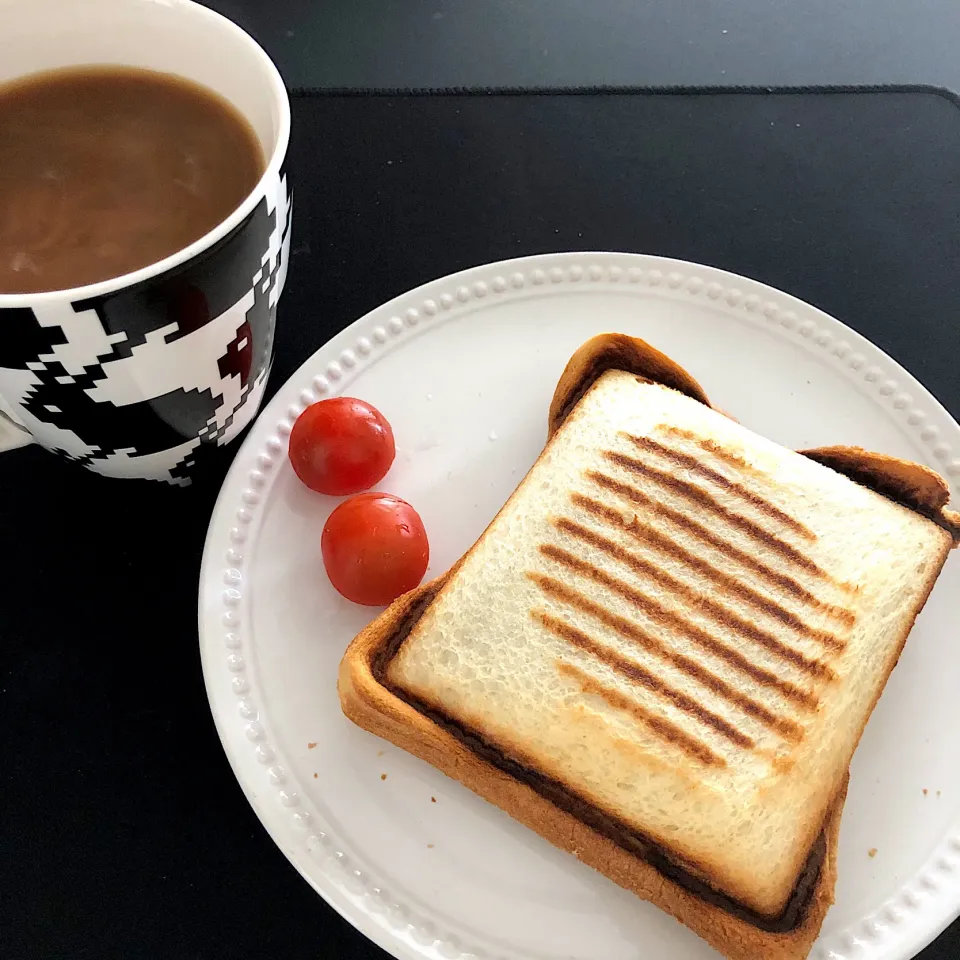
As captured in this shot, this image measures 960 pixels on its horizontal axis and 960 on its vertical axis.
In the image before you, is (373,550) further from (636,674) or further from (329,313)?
(329,313)

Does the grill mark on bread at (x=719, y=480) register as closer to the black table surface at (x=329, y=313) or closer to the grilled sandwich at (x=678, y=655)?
the grilled sandwich at (x=678, y=655)

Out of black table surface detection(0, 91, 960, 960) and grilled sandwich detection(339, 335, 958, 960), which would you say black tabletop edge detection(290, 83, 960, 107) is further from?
grilled sandwich detection(339, 335, 958, 960)

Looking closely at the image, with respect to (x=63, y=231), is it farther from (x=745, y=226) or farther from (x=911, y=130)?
(x=911, y=130)

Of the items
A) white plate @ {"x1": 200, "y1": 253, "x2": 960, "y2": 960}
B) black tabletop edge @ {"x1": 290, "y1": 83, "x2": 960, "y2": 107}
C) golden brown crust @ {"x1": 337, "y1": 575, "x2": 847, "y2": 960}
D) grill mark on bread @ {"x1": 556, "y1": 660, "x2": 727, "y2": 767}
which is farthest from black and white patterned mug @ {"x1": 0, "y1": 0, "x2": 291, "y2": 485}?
black tabletop edge @ {"x1": 290, "y1": 83, "x2": 960, "y2": 107}

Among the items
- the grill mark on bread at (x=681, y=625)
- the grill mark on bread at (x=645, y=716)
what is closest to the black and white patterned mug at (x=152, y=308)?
the grill mark on bread at (x=681, y=625)

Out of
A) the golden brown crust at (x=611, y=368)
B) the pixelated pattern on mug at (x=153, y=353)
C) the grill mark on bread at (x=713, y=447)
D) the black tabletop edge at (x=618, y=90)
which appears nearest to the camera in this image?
the pixelated pattern on mug at (x=153, y=353)
